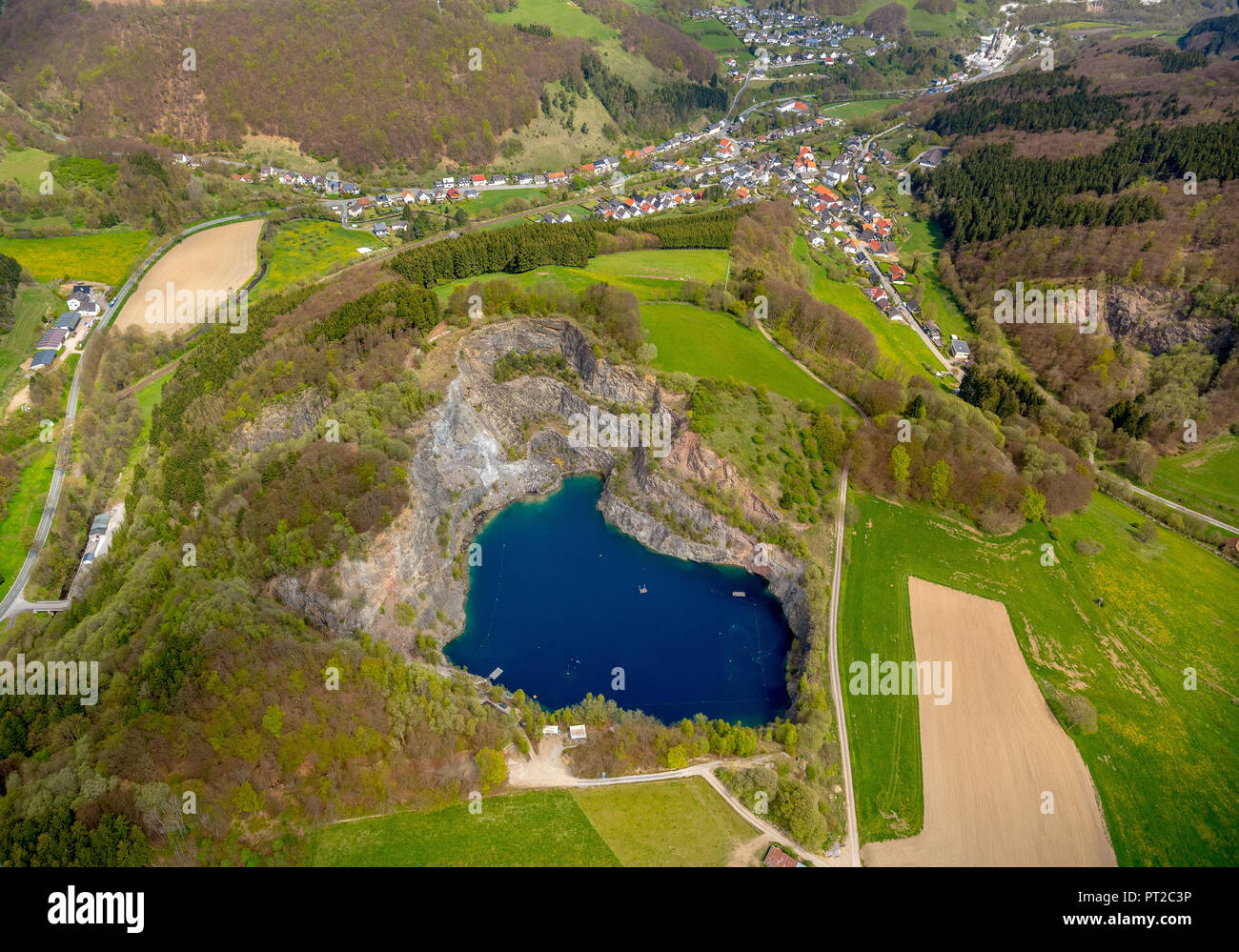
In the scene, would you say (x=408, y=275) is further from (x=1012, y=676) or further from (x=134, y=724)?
(x=1012, y=676)

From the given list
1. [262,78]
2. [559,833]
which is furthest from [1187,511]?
[262,78]

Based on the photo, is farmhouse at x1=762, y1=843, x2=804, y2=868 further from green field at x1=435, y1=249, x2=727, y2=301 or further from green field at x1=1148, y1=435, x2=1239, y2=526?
green field at x1=435, y1=249, x2=727, y2=301

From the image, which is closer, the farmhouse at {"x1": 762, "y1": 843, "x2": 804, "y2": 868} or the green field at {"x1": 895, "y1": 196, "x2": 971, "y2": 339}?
the farmhouse at {"x1": 762, "y1": 843, "x2": 804, "y2": 868}

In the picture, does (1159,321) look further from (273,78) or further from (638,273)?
(273,78)

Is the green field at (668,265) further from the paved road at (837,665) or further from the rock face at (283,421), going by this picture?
the rock face at (283,421)

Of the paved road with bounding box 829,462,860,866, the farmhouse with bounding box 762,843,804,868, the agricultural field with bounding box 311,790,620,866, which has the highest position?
the paved road with bounding box 829,462,860,866

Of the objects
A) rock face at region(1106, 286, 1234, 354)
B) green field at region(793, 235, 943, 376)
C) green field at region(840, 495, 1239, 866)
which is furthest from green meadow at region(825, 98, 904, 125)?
green field at region(840, 495, 1239, 866)
